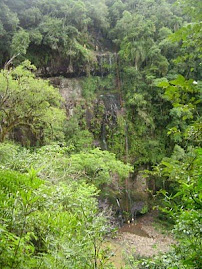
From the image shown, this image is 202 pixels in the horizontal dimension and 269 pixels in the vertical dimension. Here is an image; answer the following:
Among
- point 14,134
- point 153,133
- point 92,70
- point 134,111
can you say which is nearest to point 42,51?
point 92,70

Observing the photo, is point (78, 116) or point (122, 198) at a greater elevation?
point (78, 116)

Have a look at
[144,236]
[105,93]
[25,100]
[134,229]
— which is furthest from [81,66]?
[144,236]

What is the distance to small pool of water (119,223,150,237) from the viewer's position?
1200cm

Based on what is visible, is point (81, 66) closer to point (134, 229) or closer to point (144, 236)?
point (134, 229)

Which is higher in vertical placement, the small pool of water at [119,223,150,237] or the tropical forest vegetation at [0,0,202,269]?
the tropical forest vegetation at [0,0,202,269]

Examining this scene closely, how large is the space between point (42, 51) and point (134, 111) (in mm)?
7656

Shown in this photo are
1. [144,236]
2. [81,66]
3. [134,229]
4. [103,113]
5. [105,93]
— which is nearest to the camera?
[144,236]

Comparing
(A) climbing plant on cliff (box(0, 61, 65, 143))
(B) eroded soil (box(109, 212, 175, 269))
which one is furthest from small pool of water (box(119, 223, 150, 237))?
(A) climbing plant on cliff (box(0, 61, 65, 143))

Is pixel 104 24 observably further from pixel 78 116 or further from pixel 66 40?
pixel 78 116

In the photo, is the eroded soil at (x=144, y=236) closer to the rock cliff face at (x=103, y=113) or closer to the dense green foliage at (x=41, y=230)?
the rock cliff face at (x=103, y=113)

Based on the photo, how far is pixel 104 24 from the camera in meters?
19.5

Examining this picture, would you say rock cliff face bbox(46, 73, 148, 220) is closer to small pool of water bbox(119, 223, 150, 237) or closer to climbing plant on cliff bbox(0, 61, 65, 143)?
small pool of water bbox(119, 223, 150, 237)

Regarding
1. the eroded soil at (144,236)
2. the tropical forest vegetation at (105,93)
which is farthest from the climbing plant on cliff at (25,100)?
the eroded soil at (144,236)

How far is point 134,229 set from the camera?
12367 mm
